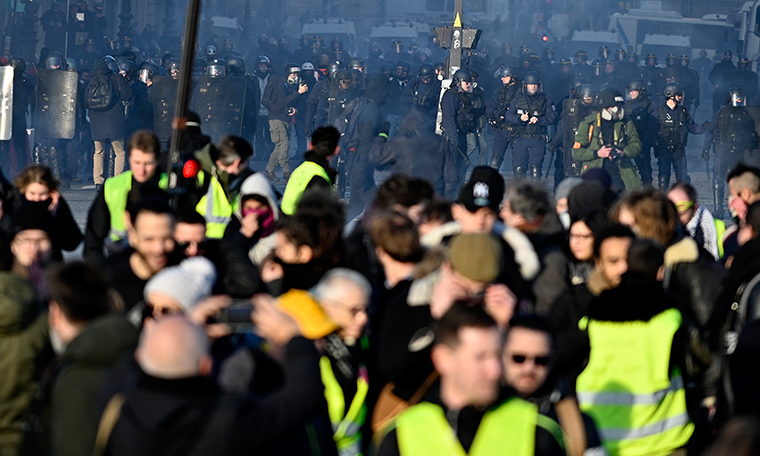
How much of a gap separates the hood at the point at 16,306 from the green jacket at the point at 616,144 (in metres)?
11.6

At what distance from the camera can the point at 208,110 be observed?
1616 centimetres

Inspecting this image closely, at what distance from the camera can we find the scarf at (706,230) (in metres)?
6.23

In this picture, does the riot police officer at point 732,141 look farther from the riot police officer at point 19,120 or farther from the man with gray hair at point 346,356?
the man with gray hair at point 346,356

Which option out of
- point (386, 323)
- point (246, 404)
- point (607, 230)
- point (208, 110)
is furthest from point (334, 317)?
point (208, 110)

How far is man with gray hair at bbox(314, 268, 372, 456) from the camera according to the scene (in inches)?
133

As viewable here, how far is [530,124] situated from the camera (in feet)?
54.1

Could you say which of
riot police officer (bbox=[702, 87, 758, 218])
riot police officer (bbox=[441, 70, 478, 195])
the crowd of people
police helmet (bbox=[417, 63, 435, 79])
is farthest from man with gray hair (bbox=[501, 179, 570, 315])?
police helmet (bbox=[417, 63, 435, 79])

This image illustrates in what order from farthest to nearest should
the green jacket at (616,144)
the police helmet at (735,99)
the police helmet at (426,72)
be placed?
the police helmet at (426,72) → the police helmet at (735,99) → the green jacket at (616,144)

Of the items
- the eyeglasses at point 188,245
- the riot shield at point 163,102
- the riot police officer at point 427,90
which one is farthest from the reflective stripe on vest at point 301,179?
the riot police officer at point 427,90

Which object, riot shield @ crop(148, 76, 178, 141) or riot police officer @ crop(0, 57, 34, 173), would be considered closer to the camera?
riot police officer @ crop(0, 57, 34, 173)

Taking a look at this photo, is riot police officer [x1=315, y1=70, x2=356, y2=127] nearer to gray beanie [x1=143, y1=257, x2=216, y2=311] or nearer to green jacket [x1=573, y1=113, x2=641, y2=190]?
green jacket [x1=573, y1=113, x2=641, y2=190]

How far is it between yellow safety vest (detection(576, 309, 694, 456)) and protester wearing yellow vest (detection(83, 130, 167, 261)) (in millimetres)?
2836

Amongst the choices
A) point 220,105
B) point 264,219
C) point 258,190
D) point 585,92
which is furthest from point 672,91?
point 264,219

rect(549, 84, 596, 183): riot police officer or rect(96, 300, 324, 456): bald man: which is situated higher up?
rect(96, 300, 324, 456): bald man
